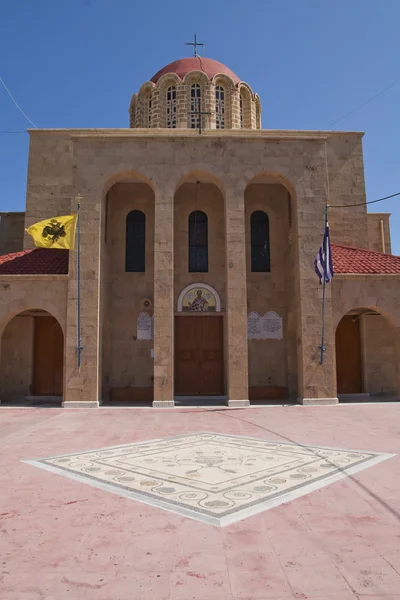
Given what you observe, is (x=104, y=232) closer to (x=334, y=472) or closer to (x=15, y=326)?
(x=15, y=326)

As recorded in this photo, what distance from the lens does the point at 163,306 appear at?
16719mm

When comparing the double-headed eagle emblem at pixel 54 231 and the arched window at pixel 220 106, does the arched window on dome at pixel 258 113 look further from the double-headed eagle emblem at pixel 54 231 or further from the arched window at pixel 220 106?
the double-headed eagle emblem at pixel 54 231

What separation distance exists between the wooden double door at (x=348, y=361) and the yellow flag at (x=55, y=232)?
11.0 meters

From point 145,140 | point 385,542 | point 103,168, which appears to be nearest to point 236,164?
point 145,140

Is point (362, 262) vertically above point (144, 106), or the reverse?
point (144, 106)

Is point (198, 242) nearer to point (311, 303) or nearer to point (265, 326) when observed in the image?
point (265, 326)

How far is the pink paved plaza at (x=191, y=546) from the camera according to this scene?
3516 mm

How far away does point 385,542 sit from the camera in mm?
4312

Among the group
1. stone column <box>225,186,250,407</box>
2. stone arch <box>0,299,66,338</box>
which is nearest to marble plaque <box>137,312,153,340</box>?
stone arch <box>0,299,66,338</box>

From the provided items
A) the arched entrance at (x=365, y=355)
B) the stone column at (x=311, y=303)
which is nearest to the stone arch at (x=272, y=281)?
the stone column at (x=311, y=303)

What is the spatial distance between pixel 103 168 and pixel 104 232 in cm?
234

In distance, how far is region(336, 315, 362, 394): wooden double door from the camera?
1909 centimetres

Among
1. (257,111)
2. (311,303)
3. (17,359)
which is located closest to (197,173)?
(311,303)

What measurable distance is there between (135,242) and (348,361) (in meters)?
9.92
